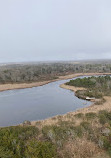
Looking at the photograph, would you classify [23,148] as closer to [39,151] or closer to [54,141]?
[39,151]

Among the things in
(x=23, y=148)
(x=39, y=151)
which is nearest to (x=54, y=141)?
(x=39, y=151)

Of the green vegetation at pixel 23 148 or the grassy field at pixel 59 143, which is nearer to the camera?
the green vegetation at pixel 23 148

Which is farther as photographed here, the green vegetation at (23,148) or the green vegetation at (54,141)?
the green vegetation at (54,141)

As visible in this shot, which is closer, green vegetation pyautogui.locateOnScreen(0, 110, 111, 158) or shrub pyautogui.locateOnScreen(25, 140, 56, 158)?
shrub pyautogui.locateOnScreen(25, 140, 56, 158)

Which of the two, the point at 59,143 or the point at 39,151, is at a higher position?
the point at 39,151

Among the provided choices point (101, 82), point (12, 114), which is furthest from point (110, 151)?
point (101, 82)

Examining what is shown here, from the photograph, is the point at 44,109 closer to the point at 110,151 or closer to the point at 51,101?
the point at 51,101

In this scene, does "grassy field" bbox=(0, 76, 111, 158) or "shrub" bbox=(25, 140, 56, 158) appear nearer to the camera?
"shrub" bbox=(25, 140, 56, 158)

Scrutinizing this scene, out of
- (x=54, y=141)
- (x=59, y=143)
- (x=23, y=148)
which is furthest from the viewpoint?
(x=54, y=141)

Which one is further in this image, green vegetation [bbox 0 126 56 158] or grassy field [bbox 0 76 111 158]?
grassy field [bbox 0 76 111 158]

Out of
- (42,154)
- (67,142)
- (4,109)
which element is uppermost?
(42,154)

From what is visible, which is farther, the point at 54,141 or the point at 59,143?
the point at 54,141
